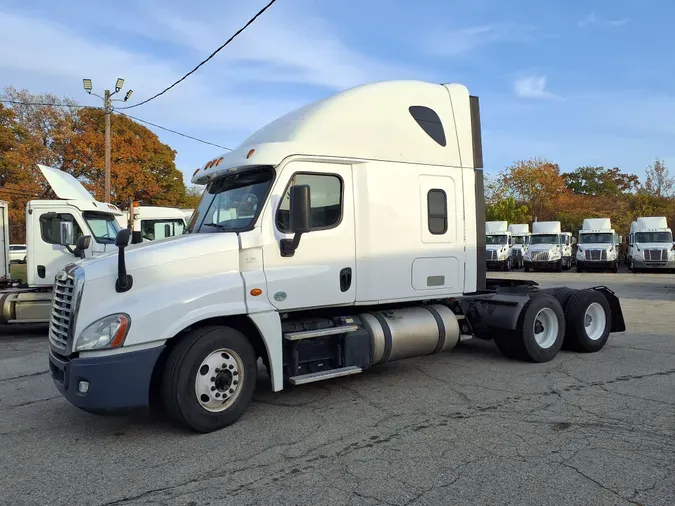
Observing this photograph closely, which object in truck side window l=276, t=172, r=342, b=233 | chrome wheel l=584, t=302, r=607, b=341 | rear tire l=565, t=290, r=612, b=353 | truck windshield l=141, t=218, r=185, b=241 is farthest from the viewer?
truck windshield l=141, t=218, r=185, b=241

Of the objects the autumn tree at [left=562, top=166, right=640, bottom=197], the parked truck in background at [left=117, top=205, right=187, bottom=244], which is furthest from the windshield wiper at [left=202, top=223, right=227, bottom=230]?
the autumn tree at [left=562, top=166, right=640, bottom=197]

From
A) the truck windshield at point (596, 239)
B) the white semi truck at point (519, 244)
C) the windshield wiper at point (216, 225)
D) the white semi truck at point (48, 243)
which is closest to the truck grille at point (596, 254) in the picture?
the truck windshield at point (596, 239)

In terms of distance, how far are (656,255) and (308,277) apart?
29147 millimetres

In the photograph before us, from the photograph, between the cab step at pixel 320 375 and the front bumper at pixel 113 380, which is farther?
the cab step at pixel 320 375

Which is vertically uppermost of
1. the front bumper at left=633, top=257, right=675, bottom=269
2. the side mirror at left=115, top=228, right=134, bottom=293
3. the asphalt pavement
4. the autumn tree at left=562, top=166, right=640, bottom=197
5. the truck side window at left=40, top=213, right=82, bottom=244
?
the autumn tree at left=562, top=166, right=640, bottom=197

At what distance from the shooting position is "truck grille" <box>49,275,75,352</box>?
4.71 metres

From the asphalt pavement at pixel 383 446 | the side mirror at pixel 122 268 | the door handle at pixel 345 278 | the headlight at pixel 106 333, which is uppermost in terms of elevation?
the side mirror at pixel 122 268

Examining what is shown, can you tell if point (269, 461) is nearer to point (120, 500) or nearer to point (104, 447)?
point (120, 500)

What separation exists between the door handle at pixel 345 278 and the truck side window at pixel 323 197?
502mm

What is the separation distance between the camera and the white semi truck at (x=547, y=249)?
3070 cm

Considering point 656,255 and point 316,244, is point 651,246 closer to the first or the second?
point 656,255

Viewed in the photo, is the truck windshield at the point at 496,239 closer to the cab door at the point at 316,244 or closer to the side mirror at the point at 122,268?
the cab door at the point at 316,244

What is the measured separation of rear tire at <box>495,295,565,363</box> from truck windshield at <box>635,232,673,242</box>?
85.8 feet

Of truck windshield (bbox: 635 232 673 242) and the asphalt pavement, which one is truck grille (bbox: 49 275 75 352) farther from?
truck windshield (bbox: 635 232 673 242)
